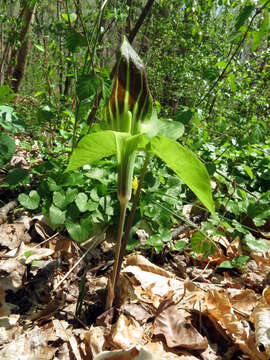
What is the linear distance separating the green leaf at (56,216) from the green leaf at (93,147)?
0.72 metres

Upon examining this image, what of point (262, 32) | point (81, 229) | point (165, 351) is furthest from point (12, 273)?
point (262, 32)

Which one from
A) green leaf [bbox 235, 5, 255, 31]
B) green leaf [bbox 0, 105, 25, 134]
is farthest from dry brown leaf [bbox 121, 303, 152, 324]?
green leaf [bbox 235, 5, 255, 31]

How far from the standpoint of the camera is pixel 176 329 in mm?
959

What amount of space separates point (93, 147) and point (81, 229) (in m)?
0.77

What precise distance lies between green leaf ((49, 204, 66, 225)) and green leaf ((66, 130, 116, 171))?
28.4 inches

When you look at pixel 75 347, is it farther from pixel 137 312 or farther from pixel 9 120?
pixel 9 120

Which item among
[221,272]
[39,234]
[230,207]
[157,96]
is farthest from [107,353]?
[157,96]

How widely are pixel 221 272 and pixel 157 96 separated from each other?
4.00 metres

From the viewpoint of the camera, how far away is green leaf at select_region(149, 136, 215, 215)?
524 millimetres

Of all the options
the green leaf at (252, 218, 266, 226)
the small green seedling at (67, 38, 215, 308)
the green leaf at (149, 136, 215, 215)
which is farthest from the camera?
the green leaf at (252, 218, 266, 226)

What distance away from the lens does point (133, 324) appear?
38.2 inches

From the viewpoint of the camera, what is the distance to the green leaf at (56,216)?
51.6 inches

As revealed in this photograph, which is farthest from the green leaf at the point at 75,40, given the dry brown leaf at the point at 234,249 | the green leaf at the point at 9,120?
the dry brown leaf at the point at 234,249

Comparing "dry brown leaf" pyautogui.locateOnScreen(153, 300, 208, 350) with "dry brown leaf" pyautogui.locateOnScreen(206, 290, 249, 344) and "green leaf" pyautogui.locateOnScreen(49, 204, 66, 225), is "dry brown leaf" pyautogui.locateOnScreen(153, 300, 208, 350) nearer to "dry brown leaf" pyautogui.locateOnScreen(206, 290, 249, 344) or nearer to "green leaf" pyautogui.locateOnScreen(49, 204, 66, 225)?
"dry brown leaf" pyautogui.locateOnScreen(206, 290, 249, 344)
